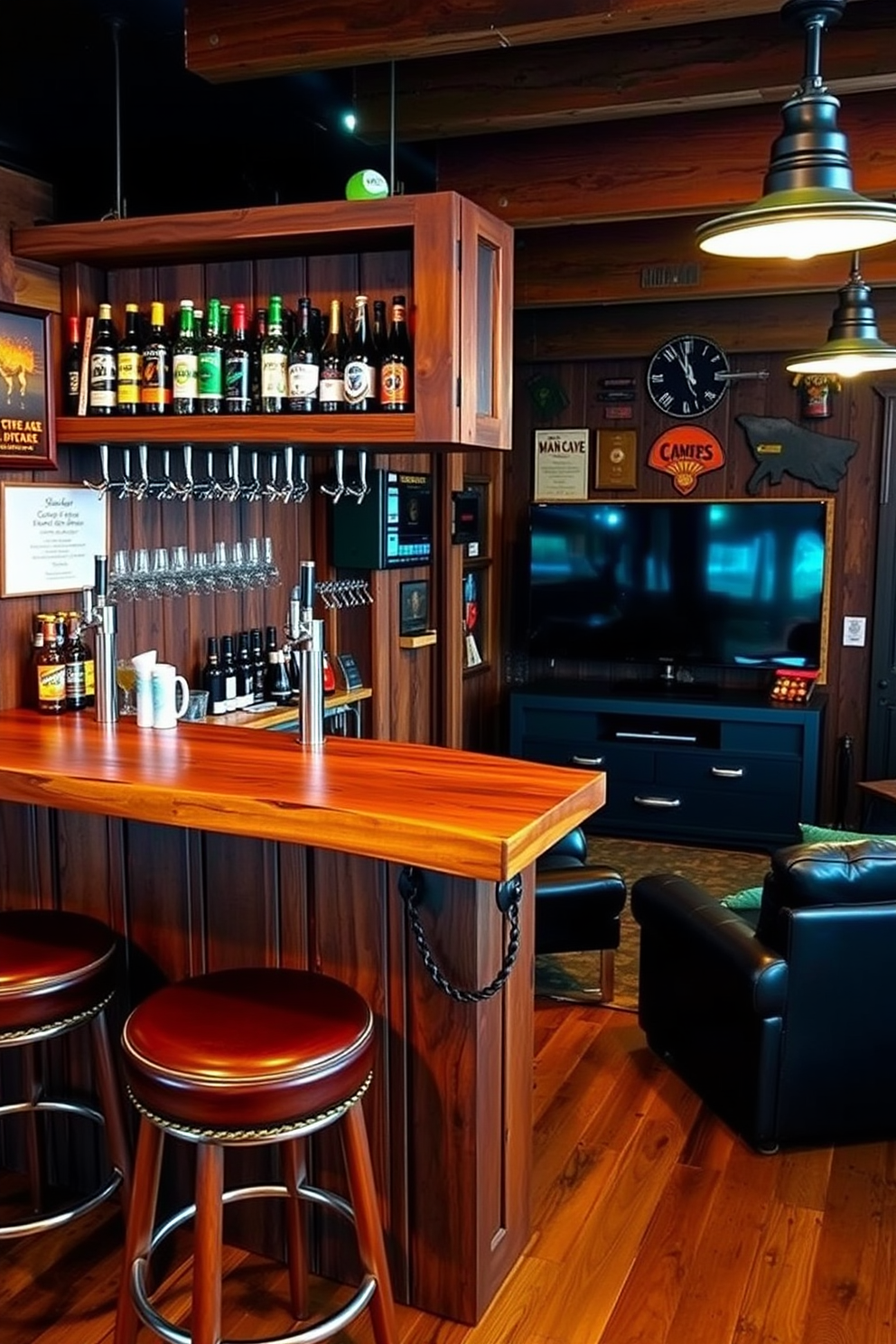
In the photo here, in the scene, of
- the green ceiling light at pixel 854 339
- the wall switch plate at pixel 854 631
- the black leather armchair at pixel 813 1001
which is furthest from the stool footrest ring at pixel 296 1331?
the wall switch plate at pixel 854 631

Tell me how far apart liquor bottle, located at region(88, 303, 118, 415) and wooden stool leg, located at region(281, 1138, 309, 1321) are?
1.79 metres

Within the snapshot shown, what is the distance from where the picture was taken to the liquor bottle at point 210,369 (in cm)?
287

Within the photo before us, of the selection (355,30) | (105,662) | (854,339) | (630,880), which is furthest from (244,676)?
(854,339)

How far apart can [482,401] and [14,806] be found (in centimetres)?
141

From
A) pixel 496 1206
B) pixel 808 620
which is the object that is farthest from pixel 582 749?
pixel 496 1206

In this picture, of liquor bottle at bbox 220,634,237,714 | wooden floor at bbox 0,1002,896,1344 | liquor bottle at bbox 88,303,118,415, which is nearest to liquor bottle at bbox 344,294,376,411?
liquor bottle at bbox 88,303,118,415

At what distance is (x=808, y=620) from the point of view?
6.02 m

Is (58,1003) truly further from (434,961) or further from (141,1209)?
(434,961)

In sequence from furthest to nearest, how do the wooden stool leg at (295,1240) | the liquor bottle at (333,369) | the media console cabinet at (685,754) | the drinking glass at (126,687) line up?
1. the media console cabinet at (685,754)
2. the drinking glass at (126,687)
3. the liquor bottle at (333,369)
4. the wooden stool leg at (295,1240)

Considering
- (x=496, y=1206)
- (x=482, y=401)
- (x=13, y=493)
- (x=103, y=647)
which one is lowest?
(x=496, y=1206)

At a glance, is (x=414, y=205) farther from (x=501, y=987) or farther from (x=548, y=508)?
(x=548, y=508)

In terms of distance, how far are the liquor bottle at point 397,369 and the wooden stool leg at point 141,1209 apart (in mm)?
1565

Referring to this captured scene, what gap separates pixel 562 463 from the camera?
21.4 ft

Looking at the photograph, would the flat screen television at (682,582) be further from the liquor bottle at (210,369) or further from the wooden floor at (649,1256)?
the liquor bottle at (210,369)
